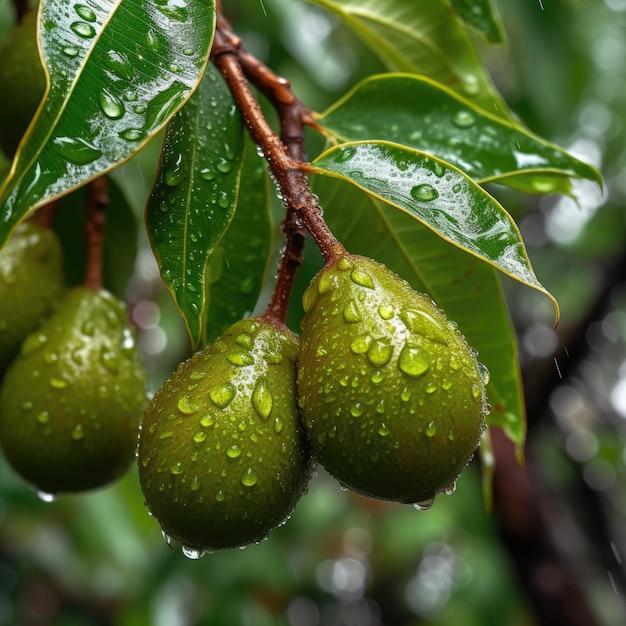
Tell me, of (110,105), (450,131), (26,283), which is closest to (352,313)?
(110,105)

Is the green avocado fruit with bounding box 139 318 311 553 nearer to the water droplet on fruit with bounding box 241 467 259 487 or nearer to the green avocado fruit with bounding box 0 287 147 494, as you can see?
the water droplet on fruit with bounding box 241 467 259 487

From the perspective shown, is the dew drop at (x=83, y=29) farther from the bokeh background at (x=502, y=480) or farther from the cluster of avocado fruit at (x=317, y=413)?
the bokeh background at (x=502, y=480)

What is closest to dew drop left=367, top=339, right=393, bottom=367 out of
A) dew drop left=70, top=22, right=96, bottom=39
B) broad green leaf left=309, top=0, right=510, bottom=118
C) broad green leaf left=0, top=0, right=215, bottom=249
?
broad green leaf left=0, top=0, right=215, bottom=249

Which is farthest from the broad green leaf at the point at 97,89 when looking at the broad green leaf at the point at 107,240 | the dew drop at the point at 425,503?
the broad green leaf at the point at 107,240

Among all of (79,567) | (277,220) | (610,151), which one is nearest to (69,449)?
(277,220)

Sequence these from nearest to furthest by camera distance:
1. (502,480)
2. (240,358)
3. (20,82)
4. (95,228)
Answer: (240,358)
(20,82)
(95,228)
(502,480)

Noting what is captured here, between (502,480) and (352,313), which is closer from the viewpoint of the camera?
(352,313)

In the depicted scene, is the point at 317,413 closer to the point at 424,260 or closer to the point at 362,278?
the point at 362,278
